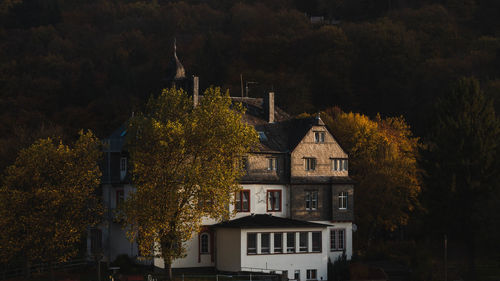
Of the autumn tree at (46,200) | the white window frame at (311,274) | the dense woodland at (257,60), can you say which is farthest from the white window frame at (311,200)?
the autumn tree at (46,200)

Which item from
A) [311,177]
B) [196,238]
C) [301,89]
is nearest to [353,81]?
[301,89]

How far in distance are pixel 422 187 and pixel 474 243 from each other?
17.9ft

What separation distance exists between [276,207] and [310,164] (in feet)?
13.3

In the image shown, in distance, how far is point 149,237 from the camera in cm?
4778

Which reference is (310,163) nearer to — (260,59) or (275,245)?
(275,245)

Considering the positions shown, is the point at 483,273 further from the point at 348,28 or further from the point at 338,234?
the point at 348,28

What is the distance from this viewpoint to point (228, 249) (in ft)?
181

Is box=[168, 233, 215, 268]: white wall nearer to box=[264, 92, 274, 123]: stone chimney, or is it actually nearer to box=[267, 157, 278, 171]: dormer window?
box=[267, 157, 278, 171]: dormer window

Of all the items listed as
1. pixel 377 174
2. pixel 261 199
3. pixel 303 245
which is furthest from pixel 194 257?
pixel 377 174

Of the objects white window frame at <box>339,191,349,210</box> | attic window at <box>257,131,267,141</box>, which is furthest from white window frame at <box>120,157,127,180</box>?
white window frame at <box>339,191,349,210</box>

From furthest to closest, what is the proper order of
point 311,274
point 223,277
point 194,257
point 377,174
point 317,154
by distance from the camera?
point 377,174
point 317,154
point 311,274
point 194,257
point 223,277

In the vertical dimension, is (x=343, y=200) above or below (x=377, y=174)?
below

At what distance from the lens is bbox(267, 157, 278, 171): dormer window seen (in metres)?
59.2

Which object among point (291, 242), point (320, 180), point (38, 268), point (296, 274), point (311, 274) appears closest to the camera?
point (38, 268)
